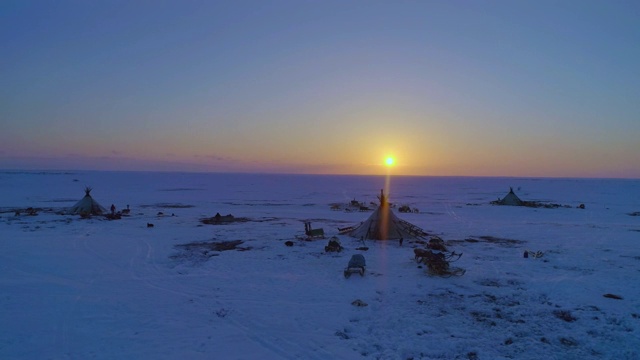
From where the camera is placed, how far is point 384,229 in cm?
2097

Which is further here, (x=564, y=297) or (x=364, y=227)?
(x=364, y=227)

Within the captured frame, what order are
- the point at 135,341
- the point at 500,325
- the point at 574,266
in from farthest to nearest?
1. the point at 574,266
2. the point at 500,325
3. the point at 135,341

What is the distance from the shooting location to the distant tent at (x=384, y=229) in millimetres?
20891

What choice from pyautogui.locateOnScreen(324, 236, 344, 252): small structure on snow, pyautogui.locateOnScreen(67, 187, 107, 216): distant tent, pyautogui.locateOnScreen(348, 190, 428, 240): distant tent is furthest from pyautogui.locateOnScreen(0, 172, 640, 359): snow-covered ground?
pyautogui.locateOnScreen(67, 187, 107, 216): distant tent

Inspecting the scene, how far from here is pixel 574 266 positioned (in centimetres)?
1555

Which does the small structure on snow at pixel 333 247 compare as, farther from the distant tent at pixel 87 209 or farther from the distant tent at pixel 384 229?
the distant tent at pixel 87 209

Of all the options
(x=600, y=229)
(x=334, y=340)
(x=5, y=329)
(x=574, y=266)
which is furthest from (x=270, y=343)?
(x=600, y=229)

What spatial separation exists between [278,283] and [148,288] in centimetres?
403

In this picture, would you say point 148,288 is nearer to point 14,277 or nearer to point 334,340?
point 14,277

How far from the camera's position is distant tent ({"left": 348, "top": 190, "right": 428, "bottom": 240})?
68.5 ft

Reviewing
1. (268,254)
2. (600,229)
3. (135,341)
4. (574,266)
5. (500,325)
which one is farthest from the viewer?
(600,229)

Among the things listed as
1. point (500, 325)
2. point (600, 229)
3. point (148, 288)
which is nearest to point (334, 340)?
point (500, 325)

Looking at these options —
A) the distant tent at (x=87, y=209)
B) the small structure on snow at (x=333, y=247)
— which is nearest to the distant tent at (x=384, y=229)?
the small structure on snow at (x=333, y=247)

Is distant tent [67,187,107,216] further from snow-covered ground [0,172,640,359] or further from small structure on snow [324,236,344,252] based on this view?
small structure on snow [324,236,344,252]
